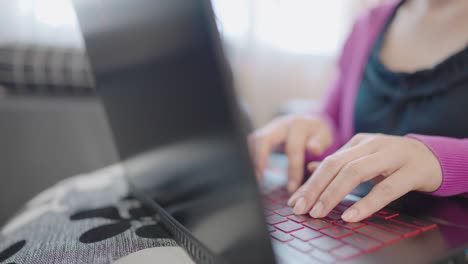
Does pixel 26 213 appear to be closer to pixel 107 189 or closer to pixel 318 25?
pixel 107 189

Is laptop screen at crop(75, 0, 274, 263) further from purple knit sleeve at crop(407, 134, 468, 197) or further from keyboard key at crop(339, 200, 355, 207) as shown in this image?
purple knit sleeve at crop(407, 134, 468, 197)

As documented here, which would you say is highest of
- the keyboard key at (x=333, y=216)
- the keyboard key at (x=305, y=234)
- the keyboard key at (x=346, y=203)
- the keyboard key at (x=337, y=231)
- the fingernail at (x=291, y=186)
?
the keyboard key at (x=305, y=234)

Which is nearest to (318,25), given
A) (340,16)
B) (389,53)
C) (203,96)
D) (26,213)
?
(340,16)

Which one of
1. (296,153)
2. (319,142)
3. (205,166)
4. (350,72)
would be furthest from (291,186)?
(350,72)

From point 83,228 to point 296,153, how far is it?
36cm

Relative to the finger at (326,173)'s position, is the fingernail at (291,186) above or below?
below

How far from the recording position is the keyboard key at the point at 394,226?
35cm

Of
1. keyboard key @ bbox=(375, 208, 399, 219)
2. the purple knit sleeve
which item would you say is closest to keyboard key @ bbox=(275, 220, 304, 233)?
keyboard key @ bbox=(375, 208, 399, 219)

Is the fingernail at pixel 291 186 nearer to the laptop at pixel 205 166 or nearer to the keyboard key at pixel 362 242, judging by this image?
the laptop at pixel 205 166

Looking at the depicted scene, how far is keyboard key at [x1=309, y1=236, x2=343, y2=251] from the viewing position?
32cm

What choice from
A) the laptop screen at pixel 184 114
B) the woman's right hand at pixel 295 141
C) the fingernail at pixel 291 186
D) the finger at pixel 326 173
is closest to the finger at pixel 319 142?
the woman's right hand at pixel 295 141

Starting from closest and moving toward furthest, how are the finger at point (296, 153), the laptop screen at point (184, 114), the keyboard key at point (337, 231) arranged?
1. the laptop screen at point (184, 114)
2. the keyboard key at point (337, 231)
3. the finger at point (296, 153)

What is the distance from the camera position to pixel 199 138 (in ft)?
0.91

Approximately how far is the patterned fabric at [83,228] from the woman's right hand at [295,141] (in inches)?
8.4
